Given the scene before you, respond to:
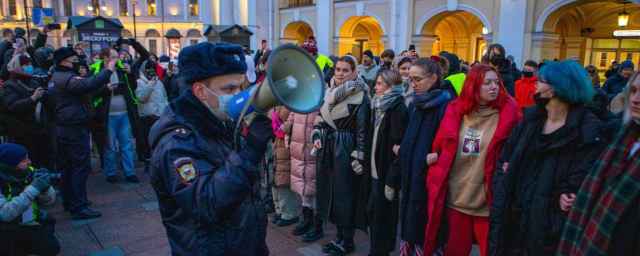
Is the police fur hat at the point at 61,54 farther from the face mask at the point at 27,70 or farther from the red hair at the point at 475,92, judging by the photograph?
the red hair at the point at 475,92

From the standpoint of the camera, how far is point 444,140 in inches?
124

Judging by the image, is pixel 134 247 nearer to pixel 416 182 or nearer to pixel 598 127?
pixel 416 182

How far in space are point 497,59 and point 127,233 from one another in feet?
17.7

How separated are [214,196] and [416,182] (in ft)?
6.51

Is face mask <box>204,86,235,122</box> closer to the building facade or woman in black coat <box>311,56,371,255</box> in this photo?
woman in black coat <box>311,56,371,255</box>

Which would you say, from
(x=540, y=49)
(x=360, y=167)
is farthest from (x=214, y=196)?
(x=540, y=49)

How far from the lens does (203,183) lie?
1817mm

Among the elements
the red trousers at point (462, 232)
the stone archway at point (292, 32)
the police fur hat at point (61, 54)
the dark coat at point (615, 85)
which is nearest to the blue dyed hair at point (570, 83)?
the red trousers at point (462, 232)

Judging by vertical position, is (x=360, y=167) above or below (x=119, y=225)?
above

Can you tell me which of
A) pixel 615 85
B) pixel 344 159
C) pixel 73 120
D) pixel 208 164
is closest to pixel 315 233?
pixel 344 159

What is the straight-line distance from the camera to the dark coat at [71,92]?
4887mm

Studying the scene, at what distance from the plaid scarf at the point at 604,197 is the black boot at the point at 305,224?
2901 millimetres

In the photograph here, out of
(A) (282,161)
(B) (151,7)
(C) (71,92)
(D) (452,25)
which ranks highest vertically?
(B) (151,7)

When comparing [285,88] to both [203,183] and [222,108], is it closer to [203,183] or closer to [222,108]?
[222,108]
